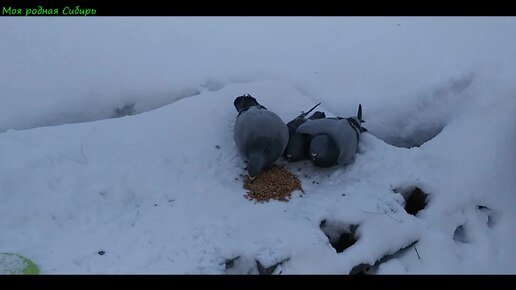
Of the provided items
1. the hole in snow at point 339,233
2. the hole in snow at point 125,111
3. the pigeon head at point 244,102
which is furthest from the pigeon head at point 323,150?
the hole in snow at point 125,111

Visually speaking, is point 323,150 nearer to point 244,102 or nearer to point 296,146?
point 296,146

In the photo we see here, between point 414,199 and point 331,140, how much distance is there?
0.93 metres

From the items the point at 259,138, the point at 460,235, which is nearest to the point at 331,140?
the point at 259,138

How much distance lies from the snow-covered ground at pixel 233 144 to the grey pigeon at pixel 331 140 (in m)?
0.17

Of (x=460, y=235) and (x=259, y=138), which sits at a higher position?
(x=259, y=138)

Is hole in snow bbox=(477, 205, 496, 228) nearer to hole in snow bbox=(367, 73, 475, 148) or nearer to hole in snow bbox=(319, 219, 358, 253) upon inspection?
hole in snow bbox=(367, 73, 475, 148)

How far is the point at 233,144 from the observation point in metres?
4.47

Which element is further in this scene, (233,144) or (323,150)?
(233,144)

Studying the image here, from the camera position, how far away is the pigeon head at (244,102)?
15.1ft

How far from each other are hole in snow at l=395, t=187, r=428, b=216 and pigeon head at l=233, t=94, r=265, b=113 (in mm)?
1584

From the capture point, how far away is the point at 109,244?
3537mm

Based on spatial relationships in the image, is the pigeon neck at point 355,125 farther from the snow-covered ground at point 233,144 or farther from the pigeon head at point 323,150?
the pigeon head at point 323,150

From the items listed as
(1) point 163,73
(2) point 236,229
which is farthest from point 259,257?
(1) point 163,73
